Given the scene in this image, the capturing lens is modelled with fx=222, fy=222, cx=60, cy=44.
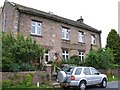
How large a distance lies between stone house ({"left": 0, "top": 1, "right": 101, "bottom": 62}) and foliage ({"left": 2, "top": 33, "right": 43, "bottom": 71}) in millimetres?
5388

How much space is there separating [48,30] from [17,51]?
8.98 metres

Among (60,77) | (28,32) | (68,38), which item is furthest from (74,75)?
(68,38)

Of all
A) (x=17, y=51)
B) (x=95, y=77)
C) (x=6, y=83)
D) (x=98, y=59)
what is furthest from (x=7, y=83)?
(x=98, y=59)

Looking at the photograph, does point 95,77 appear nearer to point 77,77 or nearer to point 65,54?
point 77,77

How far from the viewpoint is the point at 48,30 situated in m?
26.5

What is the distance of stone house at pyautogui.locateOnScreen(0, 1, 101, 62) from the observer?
78.8 feet

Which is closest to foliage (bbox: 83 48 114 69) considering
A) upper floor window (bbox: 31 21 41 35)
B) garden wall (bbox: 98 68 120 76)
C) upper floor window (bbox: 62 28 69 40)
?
garden wall (bbox: 98 68 120 76)

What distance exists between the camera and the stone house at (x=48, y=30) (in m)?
24.0

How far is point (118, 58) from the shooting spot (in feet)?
127

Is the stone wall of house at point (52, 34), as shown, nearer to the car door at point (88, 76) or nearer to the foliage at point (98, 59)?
the foliage at point (98, 59)

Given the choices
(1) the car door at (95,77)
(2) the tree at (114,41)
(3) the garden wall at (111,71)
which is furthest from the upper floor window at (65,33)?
(2) the tree at (114,41)

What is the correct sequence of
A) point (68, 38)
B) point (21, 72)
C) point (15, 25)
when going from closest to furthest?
point (21, 72), point (15, 25), point (68, 38)

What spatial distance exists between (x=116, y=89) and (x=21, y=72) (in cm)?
725

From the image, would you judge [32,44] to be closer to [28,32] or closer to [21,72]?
[21,72]
